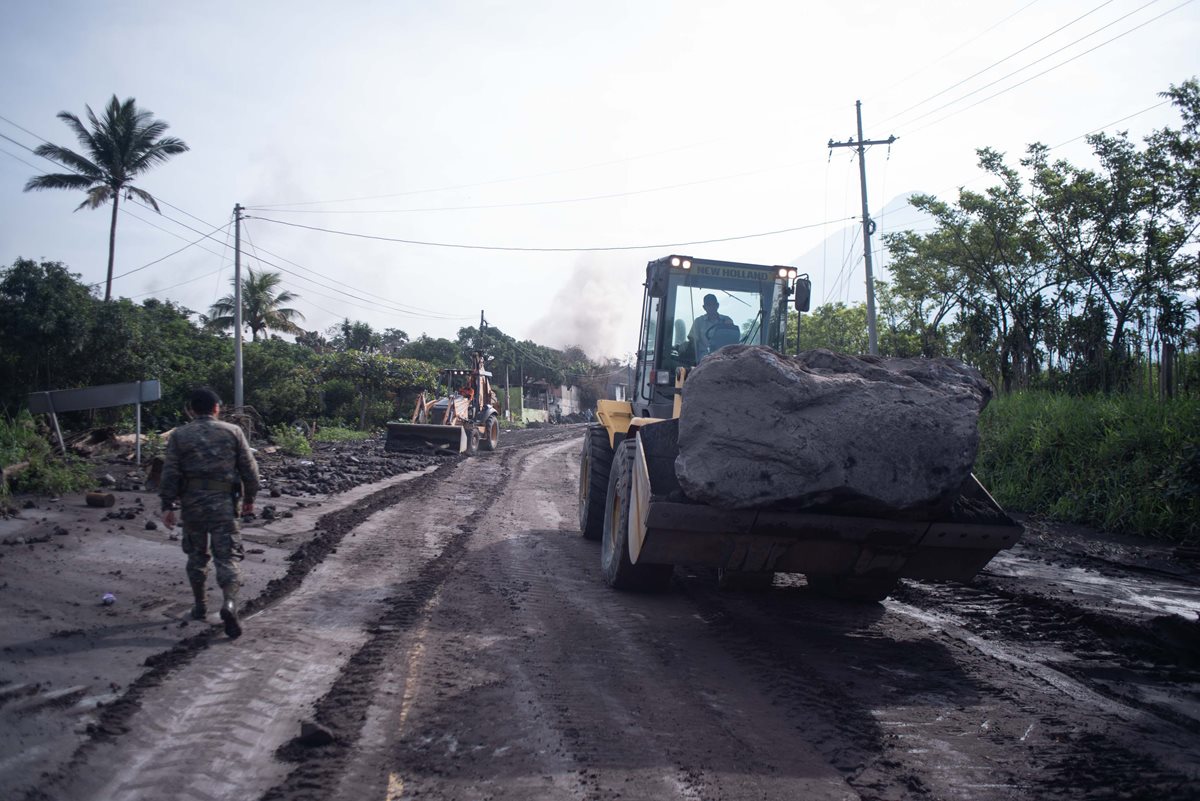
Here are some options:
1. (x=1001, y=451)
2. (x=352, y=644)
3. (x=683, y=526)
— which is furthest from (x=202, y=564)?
(x=1001, y=451)

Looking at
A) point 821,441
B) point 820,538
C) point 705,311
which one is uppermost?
point 705,311

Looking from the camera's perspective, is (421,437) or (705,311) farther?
(421,437)

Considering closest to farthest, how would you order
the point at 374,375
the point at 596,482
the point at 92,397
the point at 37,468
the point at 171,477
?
the point at 171,477
the point at 596,482
the point at 37,468
the point at 92,397
the point at 374,375

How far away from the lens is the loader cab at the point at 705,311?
8.71 meters

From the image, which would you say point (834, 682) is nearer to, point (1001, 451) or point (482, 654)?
point (482, 654)

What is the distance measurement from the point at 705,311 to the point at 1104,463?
7181 mm

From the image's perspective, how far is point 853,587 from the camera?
6.51 metres

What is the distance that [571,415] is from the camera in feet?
216

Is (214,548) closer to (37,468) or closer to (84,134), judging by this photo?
(37,468)

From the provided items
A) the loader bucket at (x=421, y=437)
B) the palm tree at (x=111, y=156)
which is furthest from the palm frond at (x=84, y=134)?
the loader bucket at (x=421, y=437)

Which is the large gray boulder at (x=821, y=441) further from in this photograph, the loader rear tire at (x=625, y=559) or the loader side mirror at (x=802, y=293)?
the loader side mirror at (x=802, y=293)

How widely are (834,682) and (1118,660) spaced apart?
2.13 m

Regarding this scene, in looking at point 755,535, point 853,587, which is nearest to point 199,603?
point 755,535

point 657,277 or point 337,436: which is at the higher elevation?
point 657,277
